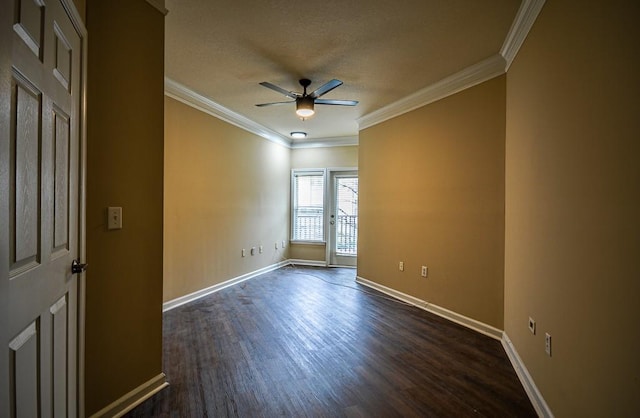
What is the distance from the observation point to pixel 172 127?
3605 mm

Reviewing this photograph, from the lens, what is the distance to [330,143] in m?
6.27

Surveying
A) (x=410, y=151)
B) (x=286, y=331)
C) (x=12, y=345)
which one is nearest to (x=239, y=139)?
(x=410, y=151)

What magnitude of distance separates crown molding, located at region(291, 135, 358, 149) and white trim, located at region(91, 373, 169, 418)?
196 inches

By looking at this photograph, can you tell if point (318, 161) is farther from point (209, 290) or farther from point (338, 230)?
point (209, 290)

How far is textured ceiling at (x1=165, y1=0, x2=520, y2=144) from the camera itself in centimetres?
219

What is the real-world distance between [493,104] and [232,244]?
3801 mm

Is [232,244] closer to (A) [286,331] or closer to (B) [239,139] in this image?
(B) [239,139]

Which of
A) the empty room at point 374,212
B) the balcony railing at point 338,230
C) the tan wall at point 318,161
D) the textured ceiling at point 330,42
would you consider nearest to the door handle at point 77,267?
the empty room at point 374,212

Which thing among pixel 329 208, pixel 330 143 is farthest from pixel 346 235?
pixel 330 143

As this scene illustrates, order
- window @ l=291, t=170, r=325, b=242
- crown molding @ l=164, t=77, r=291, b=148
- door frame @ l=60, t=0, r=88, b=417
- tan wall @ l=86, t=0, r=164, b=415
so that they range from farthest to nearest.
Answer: window @ l=291, t=170, r=325, b=242 < crown molding @ l=164, t=77, r=291, b=148 < tan wall @ l=86, t=0, r=164, b=415 < door frame @ l=60, t=0, r=88, b=417

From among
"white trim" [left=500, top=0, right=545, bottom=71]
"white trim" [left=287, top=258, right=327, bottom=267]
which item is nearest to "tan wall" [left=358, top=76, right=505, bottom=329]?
"white trim" [left=500, top=0, right=545, bottom=71]

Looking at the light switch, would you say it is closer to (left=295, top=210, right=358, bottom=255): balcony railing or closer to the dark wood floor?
the dark wood floor

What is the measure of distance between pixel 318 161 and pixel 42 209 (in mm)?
5464

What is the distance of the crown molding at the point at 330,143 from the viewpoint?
6.11 m
